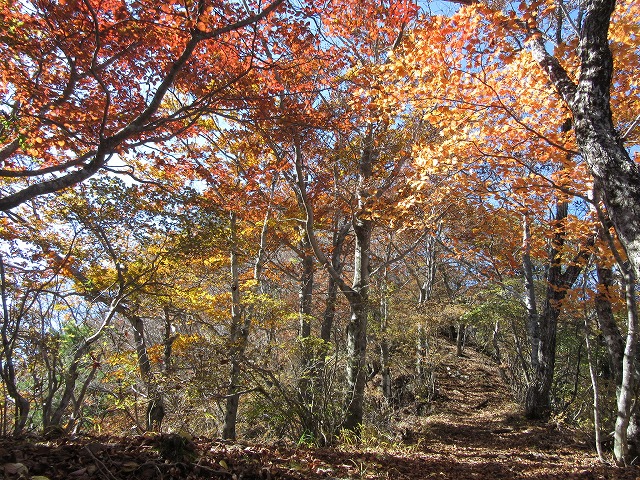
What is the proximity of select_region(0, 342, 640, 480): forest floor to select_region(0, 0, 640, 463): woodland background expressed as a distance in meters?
0.49

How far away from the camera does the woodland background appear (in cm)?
385

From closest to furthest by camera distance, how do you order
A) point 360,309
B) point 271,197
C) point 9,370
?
1. point 9,370
2. point 360,309
3. point 271,197

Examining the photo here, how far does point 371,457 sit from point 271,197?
23.0 ft

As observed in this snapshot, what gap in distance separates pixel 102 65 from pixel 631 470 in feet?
27.2

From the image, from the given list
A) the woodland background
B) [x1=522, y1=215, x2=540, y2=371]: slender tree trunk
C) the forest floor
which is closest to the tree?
the woodland background

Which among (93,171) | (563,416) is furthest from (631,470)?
(93,171)

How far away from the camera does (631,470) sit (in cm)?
424

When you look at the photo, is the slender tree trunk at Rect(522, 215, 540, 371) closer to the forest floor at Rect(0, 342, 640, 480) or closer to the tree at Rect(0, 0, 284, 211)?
the forest floor at Rect(0, 342, 640, 480)

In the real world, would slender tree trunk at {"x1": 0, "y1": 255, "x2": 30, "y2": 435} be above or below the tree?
below

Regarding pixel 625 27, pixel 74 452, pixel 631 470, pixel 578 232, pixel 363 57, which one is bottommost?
pixel 631 470

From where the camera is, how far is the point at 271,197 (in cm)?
991

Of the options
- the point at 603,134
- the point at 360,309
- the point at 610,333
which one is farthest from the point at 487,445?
the point at 603,134

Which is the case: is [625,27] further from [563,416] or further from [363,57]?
[563,416]

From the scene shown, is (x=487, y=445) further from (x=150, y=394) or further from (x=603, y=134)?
(x=603, y=134)
